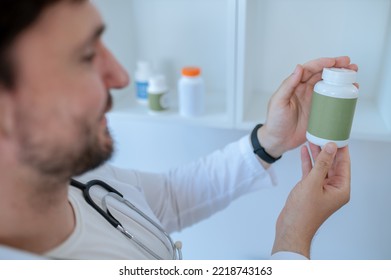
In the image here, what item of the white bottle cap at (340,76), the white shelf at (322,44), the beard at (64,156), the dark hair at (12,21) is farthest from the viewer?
the white shelf at (322,44)

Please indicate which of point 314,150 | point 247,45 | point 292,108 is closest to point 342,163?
point 314,150

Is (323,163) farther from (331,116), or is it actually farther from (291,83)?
(291,83)

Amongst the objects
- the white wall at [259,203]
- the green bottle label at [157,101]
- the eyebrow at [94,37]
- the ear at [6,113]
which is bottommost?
the white wall at [259,203]

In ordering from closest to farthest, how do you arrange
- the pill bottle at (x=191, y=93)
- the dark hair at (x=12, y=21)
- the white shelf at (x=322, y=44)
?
the dark hair at (x=12, y=21) < the white shelf at (x=322, y=44) < the pill bottle at (x=191, y=93)

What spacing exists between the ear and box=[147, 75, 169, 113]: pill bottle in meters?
0.57

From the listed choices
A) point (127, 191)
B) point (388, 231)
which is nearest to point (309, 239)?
point (127, 191)

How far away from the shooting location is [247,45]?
916 millimetres

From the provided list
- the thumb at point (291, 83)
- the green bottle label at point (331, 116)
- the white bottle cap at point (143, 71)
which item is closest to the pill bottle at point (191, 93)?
the white bottle cap at point (143, 71)

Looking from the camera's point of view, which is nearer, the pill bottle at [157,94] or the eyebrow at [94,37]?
the eyebrow at [94,37]

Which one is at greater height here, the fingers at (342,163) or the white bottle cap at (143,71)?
the white bottle cap at (143,71)

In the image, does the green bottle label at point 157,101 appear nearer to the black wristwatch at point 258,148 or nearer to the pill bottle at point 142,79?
the pill bottle at point 142,79

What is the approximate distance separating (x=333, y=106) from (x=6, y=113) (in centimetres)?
55

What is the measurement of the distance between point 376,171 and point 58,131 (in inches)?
34.7

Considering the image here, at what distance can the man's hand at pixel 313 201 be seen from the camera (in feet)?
2.30
